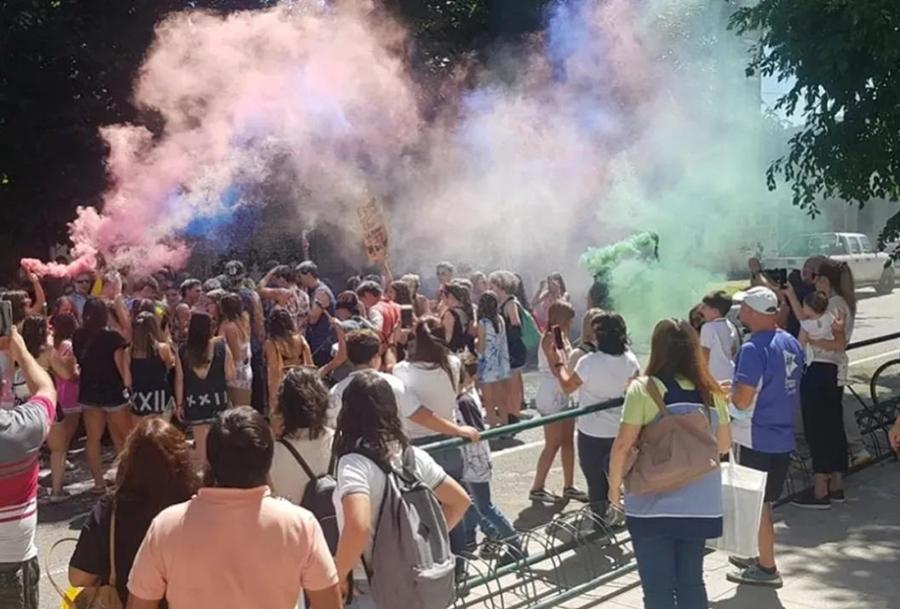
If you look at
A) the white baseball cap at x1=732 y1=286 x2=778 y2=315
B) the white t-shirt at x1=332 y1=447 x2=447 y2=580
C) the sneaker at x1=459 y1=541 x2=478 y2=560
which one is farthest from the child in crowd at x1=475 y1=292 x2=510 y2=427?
the white t-shirt at x1=332 y1=447 x2=447 y2=580

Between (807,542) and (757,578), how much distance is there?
102 cm

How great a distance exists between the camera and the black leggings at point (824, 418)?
285 inches

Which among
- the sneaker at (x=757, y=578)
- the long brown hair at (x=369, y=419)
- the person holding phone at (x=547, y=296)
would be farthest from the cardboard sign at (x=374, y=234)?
the long brown hair at (x=369, y=419)

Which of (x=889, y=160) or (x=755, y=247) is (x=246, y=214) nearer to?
(x=889, y=160)

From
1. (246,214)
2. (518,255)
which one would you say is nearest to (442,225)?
(518,255)

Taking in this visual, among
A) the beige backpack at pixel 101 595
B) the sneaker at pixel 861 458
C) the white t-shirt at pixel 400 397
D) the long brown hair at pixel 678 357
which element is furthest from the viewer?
the sneaker at pixel 861 458

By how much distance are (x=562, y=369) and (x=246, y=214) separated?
1268cm

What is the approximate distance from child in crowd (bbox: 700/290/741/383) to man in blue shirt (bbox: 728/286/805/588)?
1249mm

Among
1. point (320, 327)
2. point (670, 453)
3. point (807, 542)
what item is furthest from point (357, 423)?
point (320, 327)

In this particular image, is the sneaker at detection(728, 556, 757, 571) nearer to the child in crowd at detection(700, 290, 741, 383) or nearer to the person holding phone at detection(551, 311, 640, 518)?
the person holding phone at detection(551, 311, 640, 518)

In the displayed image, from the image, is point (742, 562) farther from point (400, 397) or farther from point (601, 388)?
point (400, 397)

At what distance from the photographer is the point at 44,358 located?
23.0 ft

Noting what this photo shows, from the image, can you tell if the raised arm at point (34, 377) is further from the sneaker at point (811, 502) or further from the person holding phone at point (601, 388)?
the sneaker at point (811, 502)

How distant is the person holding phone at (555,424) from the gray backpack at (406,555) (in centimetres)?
363
